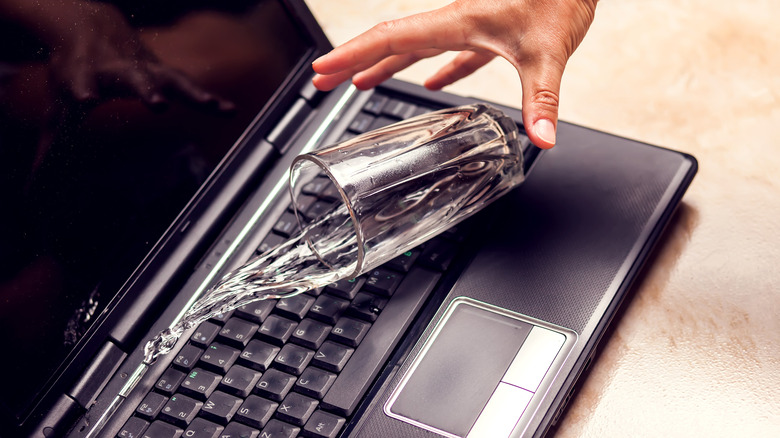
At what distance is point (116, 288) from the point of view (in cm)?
65

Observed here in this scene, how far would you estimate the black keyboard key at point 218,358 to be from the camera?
61 cm

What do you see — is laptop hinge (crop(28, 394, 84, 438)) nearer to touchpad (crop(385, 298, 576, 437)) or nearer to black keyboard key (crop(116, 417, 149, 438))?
black keyboard key (crop(116, 417, 149, 438))

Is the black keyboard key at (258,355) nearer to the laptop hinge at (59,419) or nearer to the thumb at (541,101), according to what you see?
the laptop hinge at (59,419)

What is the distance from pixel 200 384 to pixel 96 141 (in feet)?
0.65

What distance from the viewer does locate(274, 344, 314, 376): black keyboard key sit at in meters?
0.60

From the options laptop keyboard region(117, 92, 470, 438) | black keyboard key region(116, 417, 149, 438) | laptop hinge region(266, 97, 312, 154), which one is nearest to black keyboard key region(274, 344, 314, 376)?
laptop keyboard region(117, 92, 470, 438)

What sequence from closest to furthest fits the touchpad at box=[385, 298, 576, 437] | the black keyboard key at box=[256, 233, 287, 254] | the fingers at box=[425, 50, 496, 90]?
the touchpad at box=[385, 298, 576, 437] < the black keyboard key at box=[256, 233, 287, 254] < the fingers at box=[425, 50, 496, 90]

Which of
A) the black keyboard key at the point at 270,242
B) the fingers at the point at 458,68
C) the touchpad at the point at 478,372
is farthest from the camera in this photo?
the fingers at the point at 458,68

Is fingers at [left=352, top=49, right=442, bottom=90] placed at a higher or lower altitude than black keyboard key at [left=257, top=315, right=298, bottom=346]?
higher

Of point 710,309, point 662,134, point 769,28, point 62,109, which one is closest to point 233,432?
point 62,109

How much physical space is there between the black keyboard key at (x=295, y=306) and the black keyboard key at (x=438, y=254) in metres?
0.09

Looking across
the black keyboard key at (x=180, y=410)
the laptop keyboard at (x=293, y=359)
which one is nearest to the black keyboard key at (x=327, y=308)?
the laptop keyboard at (x=293, y=359)

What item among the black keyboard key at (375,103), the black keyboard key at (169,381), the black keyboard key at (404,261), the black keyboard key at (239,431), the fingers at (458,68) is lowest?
the black keyboard key at (239,431)

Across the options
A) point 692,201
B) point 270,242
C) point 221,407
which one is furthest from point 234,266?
point 692,201
